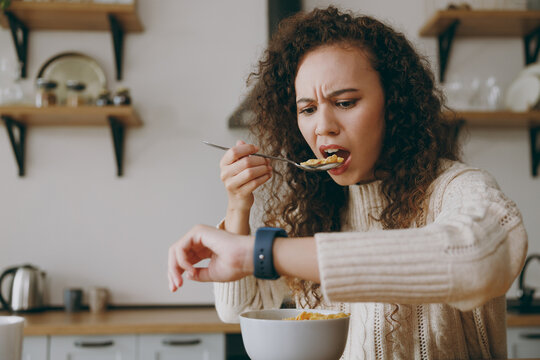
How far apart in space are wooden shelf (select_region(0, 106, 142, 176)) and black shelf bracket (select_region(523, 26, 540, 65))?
6.89ft

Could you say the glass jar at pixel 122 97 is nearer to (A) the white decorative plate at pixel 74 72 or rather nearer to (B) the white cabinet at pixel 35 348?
(A) the white decorative plate at pixel 74 72

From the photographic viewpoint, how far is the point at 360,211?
1320 millimetres

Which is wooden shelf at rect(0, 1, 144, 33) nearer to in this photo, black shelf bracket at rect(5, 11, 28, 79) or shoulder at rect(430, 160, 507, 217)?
black shelf bracket at rect(5, 11, 28, 79)

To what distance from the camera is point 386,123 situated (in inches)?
47.7

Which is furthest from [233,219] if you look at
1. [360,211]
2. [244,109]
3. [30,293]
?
[30,293]

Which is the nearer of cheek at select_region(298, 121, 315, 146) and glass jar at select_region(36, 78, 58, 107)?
cheek at select_region(298, 121, 315, 146)

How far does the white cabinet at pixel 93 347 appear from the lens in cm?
204

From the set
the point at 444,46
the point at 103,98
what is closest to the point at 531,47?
the point at 444,46

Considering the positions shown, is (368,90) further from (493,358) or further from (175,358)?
(175,358)

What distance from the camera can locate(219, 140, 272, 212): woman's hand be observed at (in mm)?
1062

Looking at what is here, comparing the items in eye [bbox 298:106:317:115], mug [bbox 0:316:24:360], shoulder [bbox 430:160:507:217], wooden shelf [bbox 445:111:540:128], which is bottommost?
mug [bbox 0:316:24:360]

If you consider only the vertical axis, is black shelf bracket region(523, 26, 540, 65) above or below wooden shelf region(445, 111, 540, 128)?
above

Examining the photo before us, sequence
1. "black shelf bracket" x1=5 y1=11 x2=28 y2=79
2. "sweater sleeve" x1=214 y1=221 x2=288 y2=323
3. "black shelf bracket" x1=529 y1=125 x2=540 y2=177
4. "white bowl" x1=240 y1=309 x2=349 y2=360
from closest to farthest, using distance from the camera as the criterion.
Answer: "white bowl" x1=240 y1=309 x2=349 y2=360 < "sweater sleeve" x1=214 y1=221 x2=288 y2=323 < "black shelf bracket" x1=5 y1=11 x2=28 y2=79 < "black shelf bracket" x1=529 y1=125 x2=540 y2=177

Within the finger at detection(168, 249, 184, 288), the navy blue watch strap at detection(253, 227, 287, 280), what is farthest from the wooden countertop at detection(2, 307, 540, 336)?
the navy blue watch strap at detection(253, 227, 287, 280)
